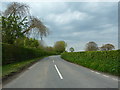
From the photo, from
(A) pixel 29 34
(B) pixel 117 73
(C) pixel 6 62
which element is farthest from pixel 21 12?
(B) pixel 117 73

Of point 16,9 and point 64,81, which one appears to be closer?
point 64,81

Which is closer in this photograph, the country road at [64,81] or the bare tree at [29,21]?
the country road at [64,81]

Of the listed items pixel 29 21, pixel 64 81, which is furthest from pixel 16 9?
pixel 64 81

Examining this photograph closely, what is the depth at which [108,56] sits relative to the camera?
46.8ft

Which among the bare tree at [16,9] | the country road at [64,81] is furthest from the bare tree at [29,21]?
the country road at [64,81]

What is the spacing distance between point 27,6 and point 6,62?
672 inches

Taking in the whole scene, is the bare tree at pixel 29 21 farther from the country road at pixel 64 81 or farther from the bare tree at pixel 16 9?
the country road at pixel 64 81

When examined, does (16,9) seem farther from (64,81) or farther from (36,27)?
(64,81)

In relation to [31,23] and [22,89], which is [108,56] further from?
[31,23]

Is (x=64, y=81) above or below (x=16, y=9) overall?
below

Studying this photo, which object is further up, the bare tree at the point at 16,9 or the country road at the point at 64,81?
the bare tree at the point at 16,9

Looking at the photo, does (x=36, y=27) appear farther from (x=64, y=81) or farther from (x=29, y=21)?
(x=64, y=81)

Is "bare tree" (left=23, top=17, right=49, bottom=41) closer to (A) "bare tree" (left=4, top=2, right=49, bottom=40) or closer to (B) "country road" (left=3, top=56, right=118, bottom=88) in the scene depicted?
(A) "bare tree" (left=4, top=2, right=49, bottom=40)

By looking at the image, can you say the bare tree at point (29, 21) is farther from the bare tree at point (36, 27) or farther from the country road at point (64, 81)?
the country road at point (64, 81)
